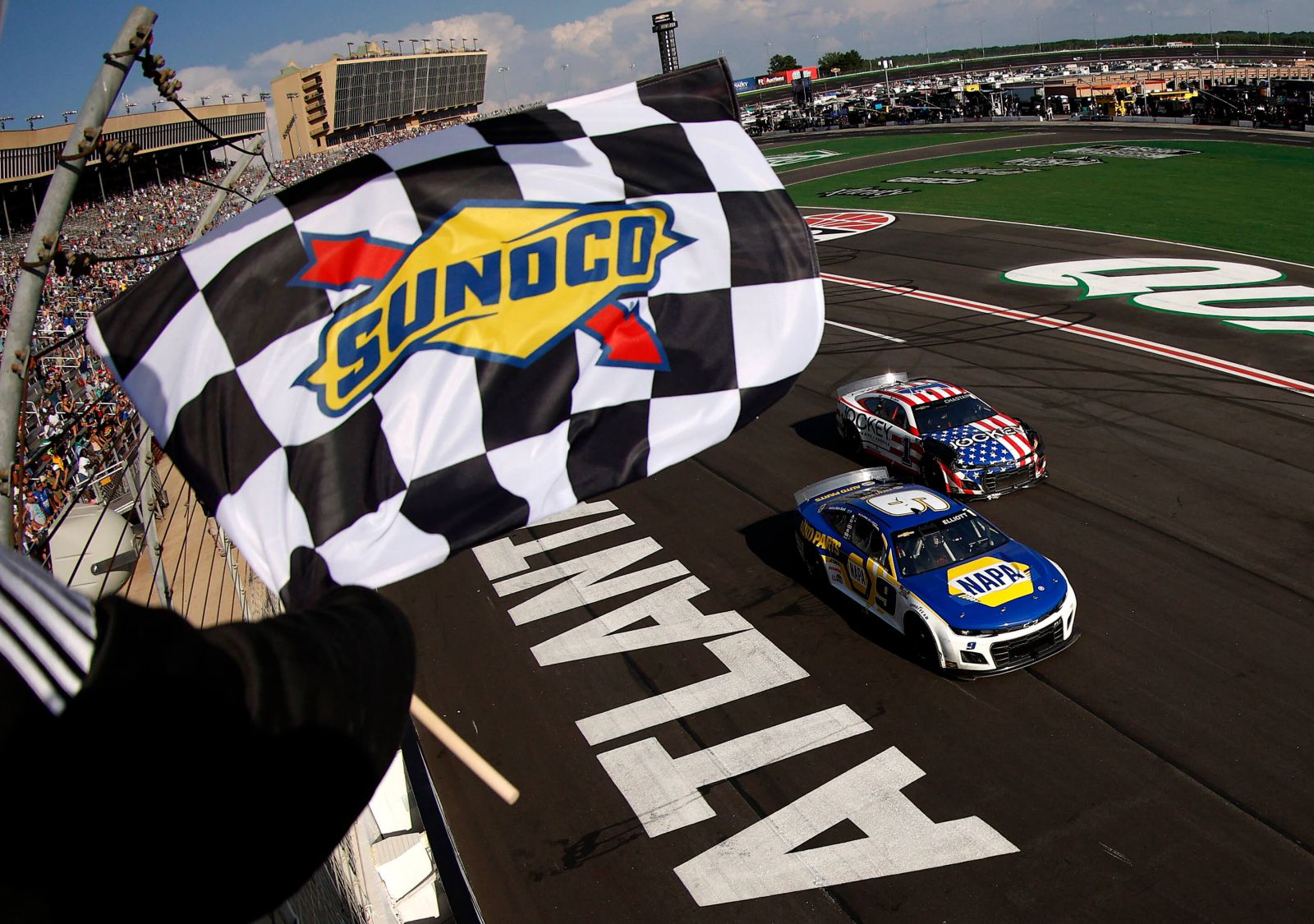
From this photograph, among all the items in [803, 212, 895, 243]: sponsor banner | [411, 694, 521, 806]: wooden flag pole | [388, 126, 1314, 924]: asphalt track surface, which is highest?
[803, 212, 895, 243]: sponsor banner

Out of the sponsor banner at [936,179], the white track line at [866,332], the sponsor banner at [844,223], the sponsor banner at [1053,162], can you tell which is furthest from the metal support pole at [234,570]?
the sponsor banner at [1053,162]

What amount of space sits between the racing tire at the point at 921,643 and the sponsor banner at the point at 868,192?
34.2 metres

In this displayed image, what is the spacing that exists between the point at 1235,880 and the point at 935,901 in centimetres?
223

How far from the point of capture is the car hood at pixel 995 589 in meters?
10.2

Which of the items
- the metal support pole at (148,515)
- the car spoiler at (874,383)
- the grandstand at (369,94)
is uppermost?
the grandstand at (369,94)

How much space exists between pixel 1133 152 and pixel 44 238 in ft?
A: 159

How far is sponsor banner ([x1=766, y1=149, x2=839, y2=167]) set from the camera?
5484 centimetres

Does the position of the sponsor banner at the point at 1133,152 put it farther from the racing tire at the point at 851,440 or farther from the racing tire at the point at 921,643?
the racing tire at the point at 921,643

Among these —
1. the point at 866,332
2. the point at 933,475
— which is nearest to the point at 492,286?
the point at 933,475

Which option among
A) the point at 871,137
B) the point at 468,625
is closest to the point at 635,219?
the point at 468,625

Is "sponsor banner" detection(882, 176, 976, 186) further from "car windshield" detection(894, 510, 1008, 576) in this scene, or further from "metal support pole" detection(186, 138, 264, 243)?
"metal support pole" detection(186, 138, 264, 243)

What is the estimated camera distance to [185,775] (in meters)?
1.34

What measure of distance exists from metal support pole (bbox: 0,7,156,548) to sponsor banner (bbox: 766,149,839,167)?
2091 inches

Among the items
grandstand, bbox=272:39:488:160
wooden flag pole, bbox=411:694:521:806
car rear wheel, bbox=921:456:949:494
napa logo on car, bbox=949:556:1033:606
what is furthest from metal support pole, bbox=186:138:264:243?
grandstand, bbox=272:39:488:160
